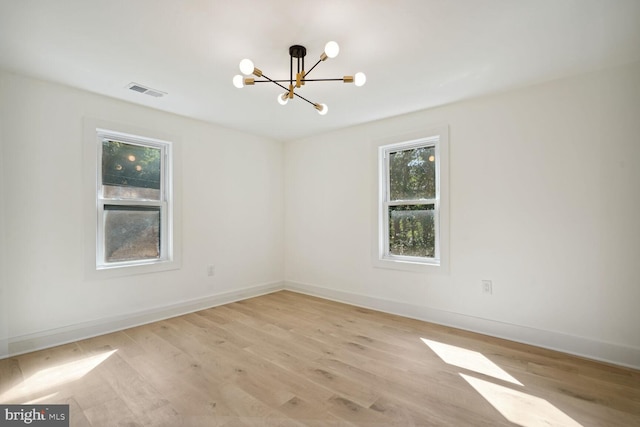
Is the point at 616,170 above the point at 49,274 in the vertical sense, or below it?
above

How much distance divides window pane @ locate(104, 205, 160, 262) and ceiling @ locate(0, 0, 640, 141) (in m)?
1.26

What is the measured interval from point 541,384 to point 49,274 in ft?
13.9

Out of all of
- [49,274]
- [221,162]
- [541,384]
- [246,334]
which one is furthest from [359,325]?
[49,274]

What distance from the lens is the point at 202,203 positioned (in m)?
4.10

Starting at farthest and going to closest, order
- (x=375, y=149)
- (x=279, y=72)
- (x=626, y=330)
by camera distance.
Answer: (x=375, y=149), (x=279, y=72), (x=626, y=330)

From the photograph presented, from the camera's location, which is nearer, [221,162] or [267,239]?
[221,162]

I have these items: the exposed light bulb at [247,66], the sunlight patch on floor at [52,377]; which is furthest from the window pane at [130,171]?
the exposed light bulb at [247,66]

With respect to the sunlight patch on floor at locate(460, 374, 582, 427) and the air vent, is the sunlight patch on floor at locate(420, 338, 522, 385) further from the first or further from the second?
the air vent

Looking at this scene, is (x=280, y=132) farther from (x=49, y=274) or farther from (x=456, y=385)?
(x=456, y=385)

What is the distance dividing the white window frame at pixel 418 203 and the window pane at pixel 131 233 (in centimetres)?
277

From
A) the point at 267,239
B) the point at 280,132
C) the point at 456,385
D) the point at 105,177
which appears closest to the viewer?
the point at 456,385

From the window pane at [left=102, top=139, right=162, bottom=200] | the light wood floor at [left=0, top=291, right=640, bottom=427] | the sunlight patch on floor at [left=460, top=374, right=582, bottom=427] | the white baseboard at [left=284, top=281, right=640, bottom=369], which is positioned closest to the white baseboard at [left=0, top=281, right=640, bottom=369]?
the white baseboard at [left=284, top=281, right=640, bottom=369]

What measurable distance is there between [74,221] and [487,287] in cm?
421

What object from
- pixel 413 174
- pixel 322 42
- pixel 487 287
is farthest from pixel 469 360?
pixel 322 42
